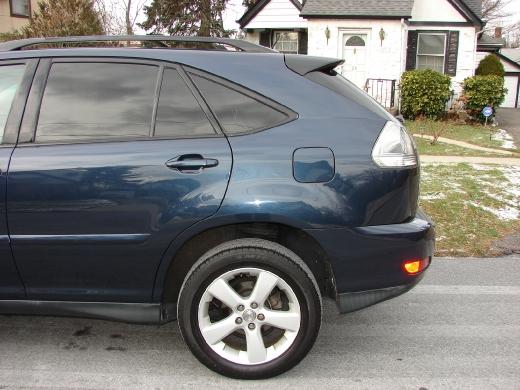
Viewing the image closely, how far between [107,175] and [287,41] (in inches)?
696

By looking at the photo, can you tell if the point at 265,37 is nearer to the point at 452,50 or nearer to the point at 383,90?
the point at 383,90

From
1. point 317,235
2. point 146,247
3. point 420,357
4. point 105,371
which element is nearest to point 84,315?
point 105,371

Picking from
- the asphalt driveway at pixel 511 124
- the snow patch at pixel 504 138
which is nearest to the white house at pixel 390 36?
the asphalt driveway at pixel 511 124

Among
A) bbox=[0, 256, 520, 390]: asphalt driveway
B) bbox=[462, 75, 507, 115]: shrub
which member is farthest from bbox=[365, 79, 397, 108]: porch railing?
bbox=[0, 256, 520, 390]: asphalt driveway

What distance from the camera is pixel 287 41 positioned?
19.5 m

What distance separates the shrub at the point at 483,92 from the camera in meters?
15.9

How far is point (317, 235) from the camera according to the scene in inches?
110

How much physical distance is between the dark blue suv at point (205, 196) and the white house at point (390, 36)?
47.2 ft

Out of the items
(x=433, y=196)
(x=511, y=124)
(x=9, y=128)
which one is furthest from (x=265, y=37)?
(x=9, y=128)

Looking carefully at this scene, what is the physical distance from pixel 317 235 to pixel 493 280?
2453 mm

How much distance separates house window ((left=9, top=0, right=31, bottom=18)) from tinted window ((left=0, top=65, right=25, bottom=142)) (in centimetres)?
2275

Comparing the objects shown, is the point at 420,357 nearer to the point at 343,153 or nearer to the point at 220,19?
the point at 343,153

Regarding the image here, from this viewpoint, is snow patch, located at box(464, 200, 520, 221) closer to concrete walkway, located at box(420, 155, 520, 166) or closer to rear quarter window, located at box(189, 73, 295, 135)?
concrete walkway, located at box(420, 155, 520, 166)

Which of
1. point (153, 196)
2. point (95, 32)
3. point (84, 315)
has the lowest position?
point (84, 315)
